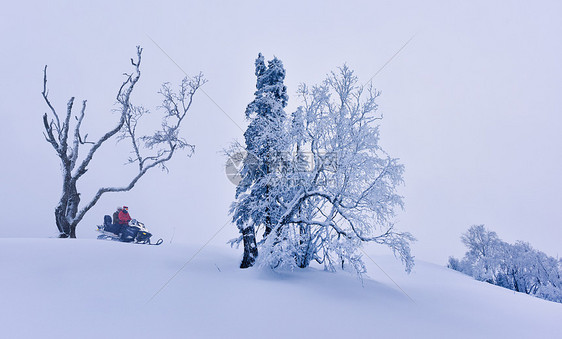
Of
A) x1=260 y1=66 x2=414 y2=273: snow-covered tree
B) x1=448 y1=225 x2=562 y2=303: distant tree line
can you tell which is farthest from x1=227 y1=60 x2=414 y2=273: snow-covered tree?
→ x1=448 y1=225 x2=562 y2=303: distant tree line

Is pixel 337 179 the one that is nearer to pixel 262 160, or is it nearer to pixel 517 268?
pixel 262 160

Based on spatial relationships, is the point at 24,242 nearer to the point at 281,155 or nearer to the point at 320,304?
the point at 281,155

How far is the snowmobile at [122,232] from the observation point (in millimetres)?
14891

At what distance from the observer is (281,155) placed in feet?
37.1

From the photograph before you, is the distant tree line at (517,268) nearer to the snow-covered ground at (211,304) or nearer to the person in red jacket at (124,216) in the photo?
the snow-covered ground at (211,304)

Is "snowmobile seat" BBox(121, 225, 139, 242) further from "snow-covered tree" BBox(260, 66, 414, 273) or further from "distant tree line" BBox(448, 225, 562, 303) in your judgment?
"distant tree line" BBox(448, 225, 562, 303)

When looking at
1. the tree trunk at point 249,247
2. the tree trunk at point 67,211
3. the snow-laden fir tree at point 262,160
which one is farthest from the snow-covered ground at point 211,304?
the tree trunk at point 67,211

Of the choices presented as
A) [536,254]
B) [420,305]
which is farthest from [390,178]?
[536,254]

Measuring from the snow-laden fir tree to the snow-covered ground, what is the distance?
218 centimetres

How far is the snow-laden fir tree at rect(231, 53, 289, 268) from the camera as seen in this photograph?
37.1 ft

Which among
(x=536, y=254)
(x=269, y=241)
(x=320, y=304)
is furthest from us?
(x=536, y=254)

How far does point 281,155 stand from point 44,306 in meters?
8.69

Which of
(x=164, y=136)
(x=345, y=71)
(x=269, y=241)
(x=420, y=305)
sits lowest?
(x=420, y=305)

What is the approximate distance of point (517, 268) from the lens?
2872cm
